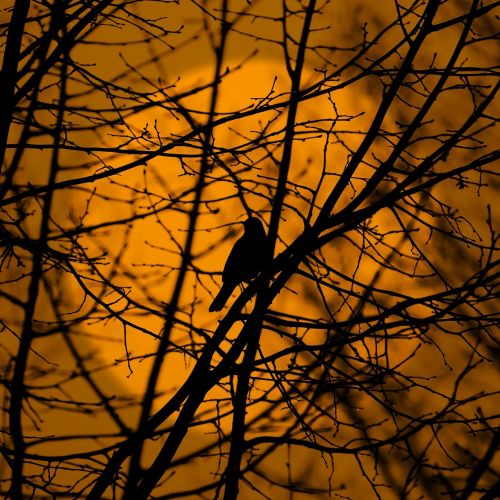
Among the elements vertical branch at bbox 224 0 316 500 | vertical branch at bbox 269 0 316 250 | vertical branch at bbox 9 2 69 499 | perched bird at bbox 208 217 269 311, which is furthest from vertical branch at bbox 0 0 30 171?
perched bird at bbox 208 217 269 311

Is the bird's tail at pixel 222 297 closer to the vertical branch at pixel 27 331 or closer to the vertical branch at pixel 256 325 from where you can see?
the vertical branch at pixel 256 325

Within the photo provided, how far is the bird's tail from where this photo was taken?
4.65 metres

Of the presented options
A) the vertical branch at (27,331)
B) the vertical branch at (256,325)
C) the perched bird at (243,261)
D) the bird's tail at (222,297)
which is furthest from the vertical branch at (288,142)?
the vertical branch at (27,331)

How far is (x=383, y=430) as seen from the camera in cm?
407

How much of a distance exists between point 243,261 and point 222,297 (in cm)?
31

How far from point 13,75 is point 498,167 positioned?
7.88 feet

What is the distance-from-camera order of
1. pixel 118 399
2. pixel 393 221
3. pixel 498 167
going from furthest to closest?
pixel 118 399 < pixel 393 221 < pixel 498 167

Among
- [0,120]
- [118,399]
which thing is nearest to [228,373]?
[0,120]

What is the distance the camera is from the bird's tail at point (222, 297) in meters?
4.65

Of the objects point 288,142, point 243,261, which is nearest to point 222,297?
point 243,261

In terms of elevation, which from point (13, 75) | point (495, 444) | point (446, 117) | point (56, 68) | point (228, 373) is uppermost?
point (56, 68)

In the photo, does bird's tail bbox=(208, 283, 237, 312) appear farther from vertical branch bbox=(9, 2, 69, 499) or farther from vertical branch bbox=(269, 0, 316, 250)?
vertical branch bbox=(9, 2, 69, 499)

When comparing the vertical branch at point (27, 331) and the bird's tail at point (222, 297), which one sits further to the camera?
the bird's tail at point (222, 297)

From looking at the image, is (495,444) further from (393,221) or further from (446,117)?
(446,117)
